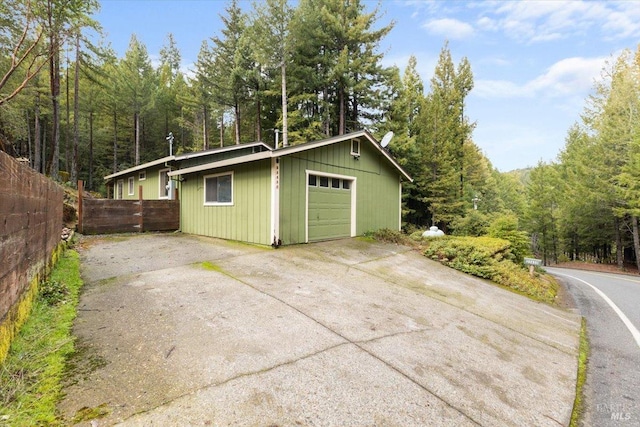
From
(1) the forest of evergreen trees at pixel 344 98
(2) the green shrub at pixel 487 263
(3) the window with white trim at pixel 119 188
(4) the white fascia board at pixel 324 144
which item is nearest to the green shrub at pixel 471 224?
(1) the forest of evergreen trees at pixel 344 98

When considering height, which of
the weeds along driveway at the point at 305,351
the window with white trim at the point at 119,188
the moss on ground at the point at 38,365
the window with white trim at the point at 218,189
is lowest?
the weeds along driveway at the point at 305,351

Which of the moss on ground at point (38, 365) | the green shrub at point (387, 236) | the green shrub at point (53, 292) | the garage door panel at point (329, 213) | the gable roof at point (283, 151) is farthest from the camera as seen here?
the green shrub at point (387, 236)

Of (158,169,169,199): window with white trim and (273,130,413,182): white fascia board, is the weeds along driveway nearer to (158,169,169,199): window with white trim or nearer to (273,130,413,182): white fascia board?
(273,130,413,182): white fascia board

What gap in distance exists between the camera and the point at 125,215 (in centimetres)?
1005

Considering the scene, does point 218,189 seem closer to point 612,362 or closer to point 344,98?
point 612,362

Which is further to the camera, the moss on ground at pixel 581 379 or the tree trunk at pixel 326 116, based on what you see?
the tree trunk at pixel 326 116

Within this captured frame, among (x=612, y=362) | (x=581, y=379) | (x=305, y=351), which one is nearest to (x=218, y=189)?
(x=305, y=351)

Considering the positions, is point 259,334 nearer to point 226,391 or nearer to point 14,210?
point 226,391

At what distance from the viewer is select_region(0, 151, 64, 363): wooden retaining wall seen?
2.27 metres

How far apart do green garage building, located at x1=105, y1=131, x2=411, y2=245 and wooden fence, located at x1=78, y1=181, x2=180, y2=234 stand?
471mm

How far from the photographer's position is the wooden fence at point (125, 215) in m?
9.45

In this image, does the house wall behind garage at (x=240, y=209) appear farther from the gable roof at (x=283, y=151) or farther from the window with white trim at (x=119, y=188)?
the window with white trim at (x=119, y=188)

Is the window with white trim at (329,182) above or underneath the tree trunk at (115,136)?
underneath

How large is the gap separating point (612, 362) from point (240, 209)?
8.06 metres
